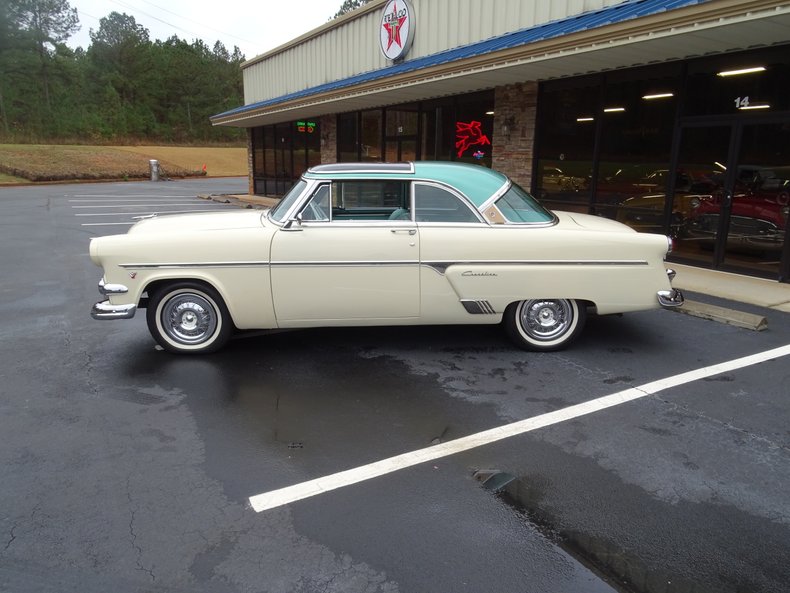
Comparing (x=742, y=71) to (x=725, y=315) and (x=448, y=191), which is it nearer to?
(x=725, y=315)

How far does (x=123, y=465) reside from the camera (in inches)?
137

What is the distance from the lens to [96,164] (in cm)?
3941

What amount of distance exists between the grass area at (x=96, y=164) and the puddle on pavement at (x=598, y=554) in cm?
3626

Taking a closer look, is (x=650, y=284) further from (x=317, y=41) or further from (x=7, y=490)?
(x=317, y=41)

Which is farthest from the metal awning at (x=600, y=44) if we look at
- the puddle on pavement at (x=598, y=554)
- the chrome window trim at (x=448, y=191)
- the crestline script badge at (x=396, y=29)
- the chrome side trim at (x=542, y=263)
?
the puddle on pavement at (x=598, y=554)

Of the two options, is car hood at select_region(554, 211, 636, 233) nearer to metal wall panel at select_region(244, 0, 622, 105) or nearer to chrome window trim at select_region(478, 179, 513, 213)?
chrome window trim at select_region(478, 179, 513, 213)

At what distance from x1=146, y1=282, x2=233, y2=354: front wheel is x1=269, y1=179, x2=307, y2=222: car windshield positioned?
0.88 meters

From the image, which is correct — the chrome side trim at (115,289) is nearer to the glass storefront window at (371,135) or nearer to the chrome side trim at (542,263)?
the chrome side trim at (542,263)

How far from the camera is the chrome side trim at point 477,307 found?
5.21 metres

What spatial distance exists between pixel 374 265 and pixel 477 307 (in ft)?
3.32

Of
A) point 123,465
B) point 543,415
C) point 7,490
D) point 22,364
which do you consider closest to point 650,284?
point 543,415

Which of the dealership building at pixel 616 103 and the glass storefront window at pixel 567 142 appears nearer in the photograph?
the dealership building at pixel 616 103

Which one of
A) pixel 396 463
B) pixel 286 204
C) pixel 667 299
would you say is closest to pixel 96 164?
pixel 286 204

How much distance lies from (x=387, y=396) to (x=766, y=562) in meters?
2.57
